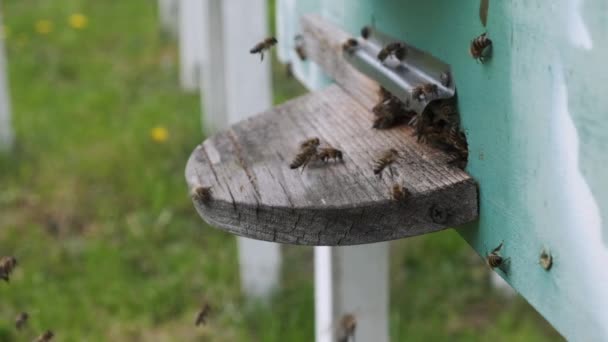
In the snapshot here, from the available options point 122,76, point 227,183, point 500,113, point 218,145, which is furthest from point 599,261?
point 122,76

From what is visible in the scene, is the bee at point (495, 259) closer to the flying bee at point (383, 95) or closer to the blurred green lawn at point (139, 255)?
the flying bee at point (383, 95)

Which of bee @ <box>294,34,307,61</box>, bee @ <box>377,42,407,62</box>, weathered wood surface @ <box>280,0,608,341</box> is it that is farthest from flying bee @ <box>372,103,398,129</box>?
bee @ <box>294,34,307,61</box>

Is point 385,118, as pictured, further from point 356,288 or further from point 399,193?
point 356,288

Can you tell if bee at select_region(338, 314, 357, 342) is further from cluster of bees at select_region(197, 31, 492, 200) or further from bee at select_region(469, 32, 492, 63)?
bee at select_region(469, 32, 492, 63)

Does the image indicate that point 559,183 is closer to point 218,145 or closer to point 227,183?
point 227,183

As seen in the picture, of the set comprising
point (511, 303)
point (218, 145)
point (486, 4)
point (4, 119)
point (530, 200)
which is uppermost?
point (486, 4)

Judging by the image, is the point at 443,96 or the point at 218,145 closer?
the point at 443,96
